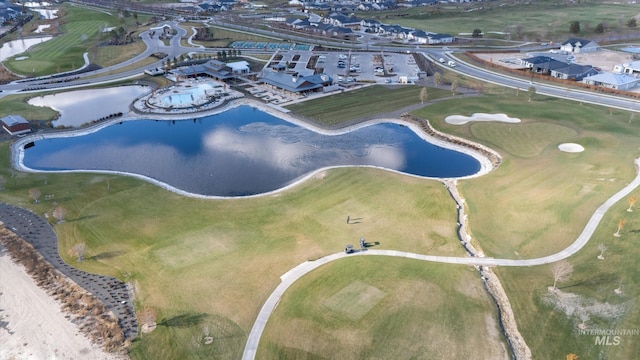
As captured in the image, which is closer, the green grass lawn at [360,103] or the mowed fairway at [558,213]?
the mowed fairway at [558,213]

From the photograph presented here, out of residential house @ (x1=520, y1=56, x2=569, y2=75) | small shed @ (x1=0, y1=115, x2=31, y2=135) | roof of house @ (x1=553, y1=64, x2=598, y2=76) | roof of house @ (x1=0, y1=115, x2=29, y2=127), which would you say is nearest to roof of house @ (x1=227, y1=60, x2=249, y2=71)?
roof of house @ (x1=0, y1=115, x2=29, y2=127)

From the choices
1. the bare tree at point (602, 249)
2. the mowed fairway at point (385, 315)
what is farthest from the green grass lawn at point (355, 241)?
the bare tree at point (602, 249)

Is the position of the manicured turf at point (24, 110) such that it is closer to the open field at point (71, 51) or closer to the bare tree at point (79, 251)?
the open field at point (71, 51)

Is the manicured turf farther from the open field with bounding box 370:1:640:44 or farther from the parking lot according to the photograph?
the open field with bounding box 370:1:640:44

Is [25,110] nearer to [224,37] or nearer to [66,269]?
[66,269]

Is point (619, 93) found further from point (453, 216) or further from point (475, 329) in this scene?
point (475, 329)

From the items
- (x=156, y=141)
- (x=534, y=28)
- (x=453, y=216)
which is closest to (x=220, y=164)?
(x=156, y=141)
